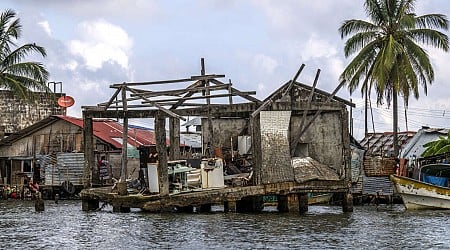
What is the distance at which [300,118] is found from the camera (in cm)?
3588

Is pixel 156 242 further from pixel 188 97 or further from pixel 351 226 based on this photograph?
pixel 188 97

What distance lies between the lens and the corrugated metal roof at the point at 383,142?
5100 cm

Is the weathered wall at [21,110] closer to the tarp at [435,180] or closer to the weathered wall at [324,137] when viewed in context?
the weathered wall at [324,137]

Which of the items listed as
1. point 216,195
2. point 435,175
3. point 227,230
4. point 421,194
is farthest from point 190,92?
point 435,175

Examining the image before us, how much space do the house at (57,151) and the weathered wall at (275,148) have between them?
19528mm

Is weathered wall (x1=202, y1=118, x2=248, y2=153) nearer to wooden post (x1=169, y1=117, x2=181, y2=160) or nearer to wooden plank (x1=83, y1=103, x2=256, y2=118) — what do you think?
wooden post (x1=169, y1=117, x2=181, y2=160)

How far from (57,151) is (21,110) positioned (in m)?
7.59

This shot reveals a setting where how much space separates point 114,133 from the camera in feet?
178

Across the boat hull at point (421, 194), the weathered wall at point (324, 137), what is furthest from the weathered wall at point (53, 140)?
the boat hull at point (421, 194)

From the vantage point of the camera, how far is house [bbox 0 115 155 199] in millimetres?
51000

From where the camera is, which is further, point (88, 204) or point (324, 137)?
point (324, 137)

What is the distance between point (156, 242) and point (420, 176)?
18037 mm

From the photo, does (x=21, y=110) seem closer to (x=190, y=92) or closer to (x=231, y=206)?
(x=190, y=92)

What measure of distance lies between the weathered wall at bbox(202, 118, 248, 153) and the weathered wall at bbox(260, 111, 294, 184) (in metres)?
7.14
